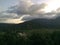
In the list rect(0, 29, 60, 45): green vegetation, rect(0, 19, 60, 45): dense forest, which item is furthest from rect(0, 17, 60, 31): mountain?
rect(0, 29, 60, 45): green vegetation

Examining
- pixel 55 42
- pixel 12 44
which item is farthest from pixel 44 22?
pixel 12 44

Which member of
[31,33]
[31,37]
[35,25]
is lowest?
[31,37]

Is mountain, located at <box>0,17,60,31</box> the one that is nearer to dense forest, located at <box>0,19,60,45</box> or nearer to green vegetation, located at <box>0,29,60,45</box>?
dense forest, located at <box>0,19,60,45</box>

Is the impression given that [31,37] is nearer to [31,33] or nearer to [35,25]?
[31,33]

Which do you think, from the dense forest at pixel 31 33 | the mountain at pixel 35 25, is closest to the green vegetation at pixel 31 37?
the dense forest at pixel 31 33

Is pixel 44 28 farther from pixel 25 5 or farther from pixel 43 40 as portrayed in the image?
pixel 25 5

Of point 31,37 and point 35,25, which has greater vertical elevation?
point 35,25

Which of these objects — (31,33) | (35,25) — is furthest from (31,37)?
(35,25)

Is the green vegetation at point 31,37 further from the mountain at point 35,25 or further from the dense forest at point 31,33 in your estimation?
the mountain at point 35,25

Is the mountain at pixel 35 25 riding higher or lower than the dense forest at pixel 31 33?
higher
